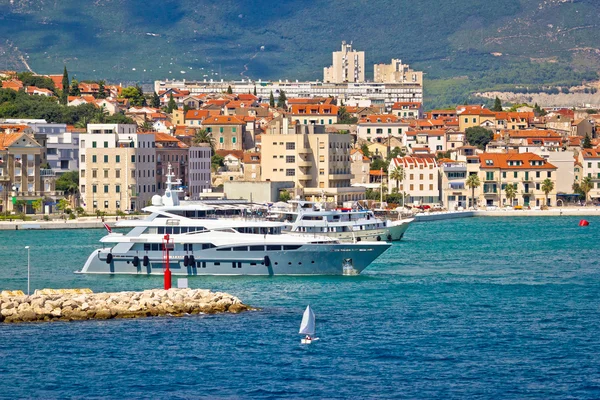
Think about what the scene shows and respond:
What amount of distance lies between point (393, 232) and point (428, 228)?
Result: 580 inches

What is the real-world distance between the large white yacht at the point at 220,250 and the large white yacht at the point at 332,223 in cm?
225

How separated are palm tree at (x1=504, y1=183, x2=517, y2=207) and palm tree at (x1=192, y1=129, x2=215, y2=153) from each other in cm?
2327

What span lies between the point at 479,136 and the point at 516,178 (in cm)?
2633

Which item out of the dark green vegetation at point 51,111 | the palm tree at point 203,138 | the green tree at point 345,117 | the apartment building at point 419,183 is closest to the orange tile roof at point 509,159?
the apartment building at point 419,183

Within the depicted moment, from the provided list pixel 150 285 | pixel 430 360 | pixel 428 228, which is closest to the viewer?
pixel 430 360

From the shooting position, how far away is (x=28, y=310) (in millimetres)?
44625

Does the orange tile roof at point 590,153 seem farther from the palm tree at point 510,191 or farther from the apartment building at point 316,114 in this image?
the apartment building at point 316,114

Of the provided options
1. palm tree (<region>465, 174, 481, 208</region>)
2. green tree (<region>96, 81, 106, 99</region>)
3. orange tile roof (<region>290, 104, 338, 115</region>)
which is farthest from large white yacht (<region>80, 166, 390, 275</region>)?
orange tile roof (<region>290, 104, 338, 115</region>)

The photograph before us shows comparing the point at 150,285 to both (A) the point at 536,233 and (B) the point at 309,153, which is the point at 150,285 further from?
(B) the point at 309,153

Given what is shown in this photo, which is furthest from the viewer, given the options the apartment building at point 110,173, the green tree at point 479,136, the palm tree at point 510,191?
the green tree at point 479,136

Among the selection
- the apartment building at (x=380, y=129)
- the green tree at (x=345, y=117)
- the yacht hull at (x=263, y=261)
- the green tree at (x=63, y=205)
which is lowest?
the yacht hull at (x=263, y=261)

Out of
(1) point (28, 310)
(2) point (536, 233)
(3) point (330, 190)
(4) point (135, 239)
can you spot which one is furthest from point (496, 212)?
(1) point (28, 310)

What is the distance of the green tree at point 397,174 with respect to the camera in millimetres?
117062

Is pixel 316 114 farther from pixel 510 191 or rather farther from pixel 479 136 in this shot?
pixel 510 191
